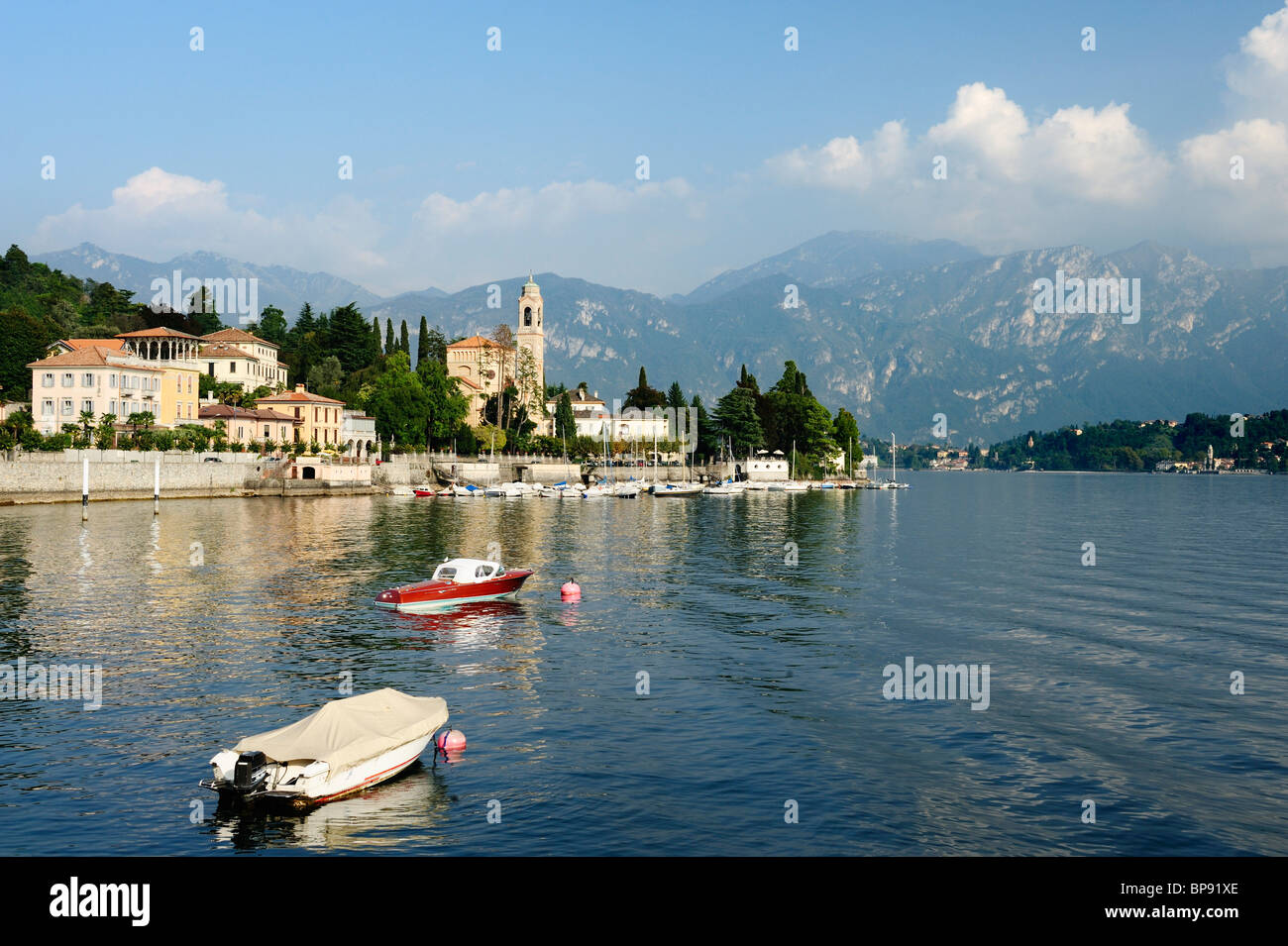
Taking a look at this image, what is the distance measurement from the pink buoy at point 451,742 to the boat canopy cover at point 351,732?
0.40 meters

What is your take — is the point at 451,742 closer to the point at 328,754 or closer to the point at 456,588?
the point at 328,754

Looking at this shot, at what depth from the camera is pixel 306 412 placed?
150750 millimetres

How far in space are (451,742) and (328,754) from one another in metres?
3.71

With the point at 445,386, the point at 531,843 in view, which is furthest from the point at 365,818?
the point at 445,386

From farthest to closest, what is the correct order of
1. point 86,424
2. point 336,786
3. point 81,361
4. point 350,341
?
point 350,341 < point 81,361 < point 86,424 < point 336,786

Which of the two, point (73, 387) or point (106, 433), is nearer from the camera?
point (106, 433)

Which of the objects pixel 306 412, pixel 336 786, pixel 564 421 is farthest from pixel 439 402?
pixel 336 786

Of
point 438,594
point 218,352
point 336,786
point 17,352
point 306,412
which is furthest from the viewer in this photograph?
point 218,352

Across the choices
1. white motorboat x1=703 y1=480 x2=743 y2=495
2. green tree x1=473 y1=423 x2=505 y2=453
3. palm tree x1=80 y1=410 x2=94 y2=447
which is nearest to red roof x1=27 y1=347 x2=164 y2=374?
palm tree x1=80 y1=410 x2=94 y2=447

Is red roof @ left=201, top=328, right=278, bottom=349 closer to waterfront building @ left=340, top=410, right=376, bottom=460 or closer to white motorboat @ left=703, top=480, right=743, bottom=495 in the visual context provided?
waterfront building @ left=340, top=410, right=376, bottom=460

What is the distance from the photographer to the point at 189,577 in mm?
54656

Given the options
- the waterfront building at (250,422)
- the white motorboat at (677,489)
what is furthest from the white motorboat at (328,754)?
the white motorboat at (677,489)

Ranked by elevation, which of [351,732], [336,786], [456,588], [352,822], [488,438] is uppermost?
[488,438]

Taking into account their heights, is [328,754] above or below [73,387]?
below
